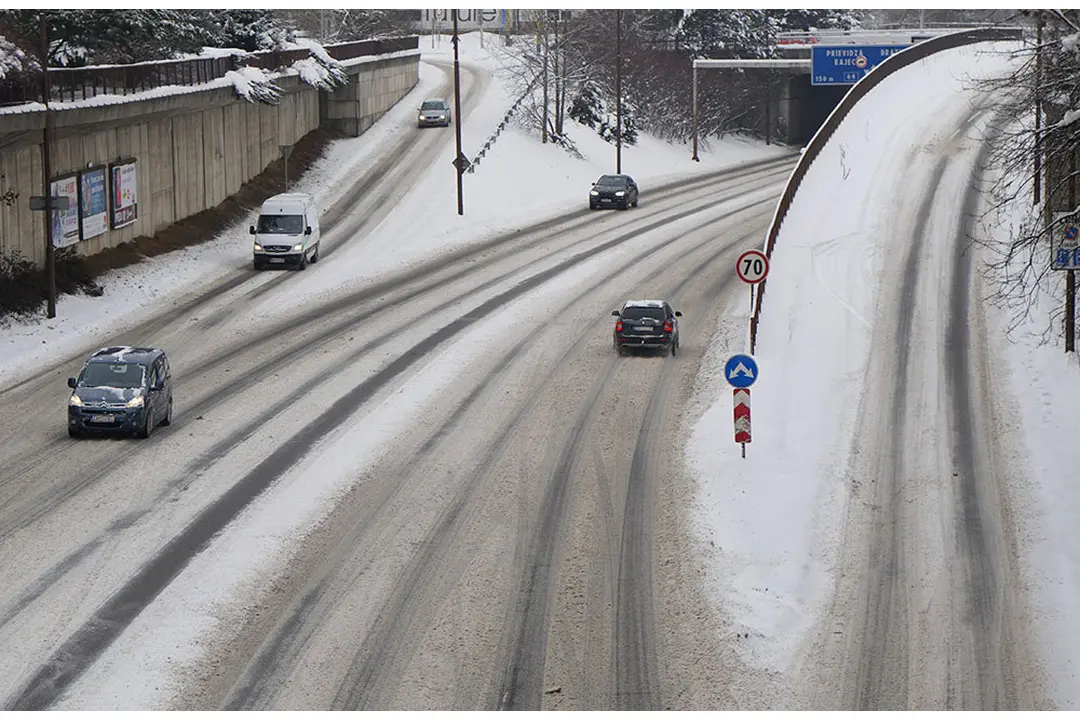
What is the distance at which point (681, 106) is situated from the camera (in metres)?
89.5

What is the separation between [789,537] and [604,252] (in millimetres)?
29638

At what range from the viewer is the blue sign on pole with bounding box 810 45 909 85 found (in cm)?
7819

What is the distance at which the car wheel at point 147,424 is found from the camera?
1146 inches

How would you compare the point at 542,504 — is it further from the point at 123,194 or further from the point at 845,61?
the point at 845,61

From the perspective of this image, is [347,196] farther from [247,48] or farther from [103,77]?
[103,77]

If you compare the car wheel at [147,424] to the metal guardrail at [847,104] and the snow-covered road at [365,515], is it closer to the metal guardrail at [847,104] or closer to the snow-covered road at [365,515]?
the snow-covered road at [365,515]

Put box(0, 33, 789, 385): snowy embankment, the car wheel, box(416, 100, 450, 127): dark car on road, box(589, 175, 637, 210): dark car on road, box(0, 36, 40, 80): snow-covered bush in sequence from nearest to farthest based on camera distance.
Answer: the car wheel, box(0, 36, 40, 80): snow-covered bush, box(0, 33, 789, 385): snowy embankment, box(589, 175, 637, 210): dark car on road, box(416, 100, 450, 127): dark car on road

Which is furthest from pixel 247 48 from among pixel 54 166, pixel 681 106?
pixel 681 106

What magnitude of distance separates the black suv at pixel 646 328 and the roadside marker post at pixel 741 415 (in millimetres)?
9304

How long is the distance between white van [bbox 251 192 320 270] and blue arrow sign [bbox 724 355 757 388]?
25.0 meters

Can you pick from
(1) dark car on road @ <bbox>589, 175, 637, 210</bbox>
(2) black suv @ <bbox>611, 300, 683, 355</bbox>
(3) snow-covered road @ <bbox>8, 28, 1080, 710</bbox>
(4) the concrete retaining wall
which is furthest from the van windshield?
(1) dark car on road @ <bbox>589, 175, 637, 210</bbox>

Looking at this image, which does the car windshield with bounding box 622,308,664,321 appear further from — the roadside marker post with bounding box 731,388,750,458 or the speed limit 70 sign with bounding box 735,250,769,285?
the roadside marker post with bounding box 731,388,750,458

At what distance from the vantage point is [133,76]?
4600 cm

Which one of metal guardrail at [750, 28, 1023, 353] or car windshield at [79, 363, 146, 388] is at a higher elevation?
metal guardrail at [750, 28, 1023, 353]
